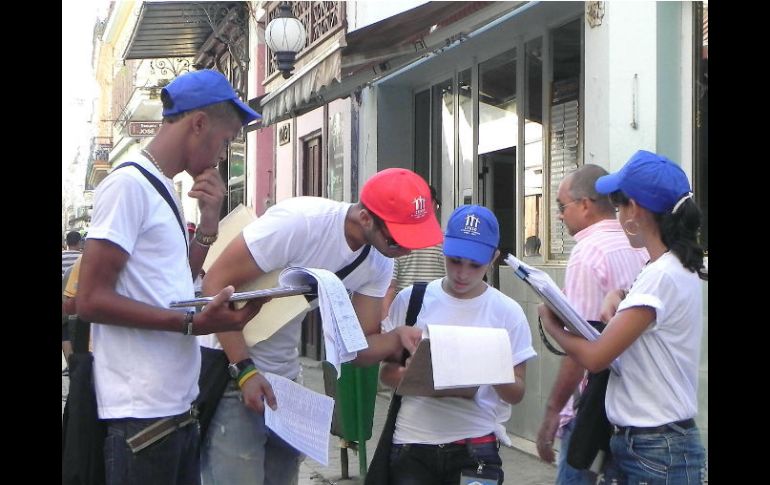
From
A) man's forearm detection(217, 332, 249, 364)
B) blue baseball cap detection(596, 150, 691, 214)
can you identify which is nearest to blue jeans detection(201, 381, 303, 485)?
man's forearm detection(217, 332, 249, 364)

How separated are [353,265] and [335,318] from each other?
0.74 meters

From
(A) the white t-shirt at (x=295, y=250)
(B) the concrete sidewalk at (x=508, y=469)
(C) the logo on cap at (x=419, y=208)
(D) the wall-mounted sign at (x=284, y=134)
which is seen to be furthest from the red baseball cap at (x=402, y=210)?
(D) the wall-mounted sign at (x=284, y=134)

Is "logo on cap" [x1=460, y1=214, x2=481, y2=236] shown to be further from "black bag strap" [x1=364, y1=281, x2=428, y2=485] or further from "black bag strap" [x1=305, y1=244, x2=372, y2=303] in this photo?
"black bag strap" [x1=305, y1=244, x2=372, y2=303]

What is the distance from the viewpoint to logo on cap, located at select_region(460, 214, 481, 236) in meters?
3.87

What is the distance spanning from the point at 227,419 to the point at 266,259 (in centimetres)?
56

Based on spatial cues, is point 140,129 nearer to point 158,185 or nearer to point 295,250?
point 295,250

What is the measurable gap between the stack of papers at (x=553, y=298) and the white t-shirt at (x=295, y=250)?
589 mm

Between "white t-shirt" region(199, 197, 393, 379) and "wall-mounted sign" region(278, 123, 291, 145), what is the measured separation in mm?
12540

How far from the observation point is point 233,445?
3.50 metres

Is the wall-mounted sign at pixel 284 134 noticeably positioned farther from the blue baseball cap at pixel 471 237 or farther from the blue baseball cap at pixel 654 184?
the blue baseball cap at pixel 654 184

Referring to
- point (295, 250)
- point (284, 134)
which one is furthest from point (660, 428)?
point (284, 134)
